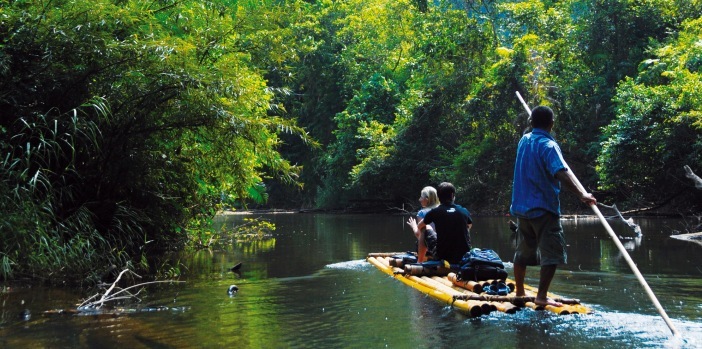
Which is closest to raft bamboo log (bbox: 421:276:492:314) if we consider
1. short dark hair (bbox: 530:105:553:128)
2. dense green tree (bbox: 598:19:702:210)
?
short dark hair (bbox: 530:105:553:128)

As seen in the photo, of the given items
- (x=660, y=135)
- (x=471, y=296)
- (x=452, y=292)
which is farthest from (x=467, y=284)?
(x=660, y=135)

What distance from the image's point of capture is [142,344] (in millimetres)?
5715

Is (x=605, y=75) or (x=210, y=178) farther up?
(x=605, y=75)

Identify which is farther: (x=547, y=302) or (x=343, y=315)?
(x=343, y=315)

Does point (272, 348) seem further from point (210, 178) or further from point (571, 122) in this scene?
point (571, 122)

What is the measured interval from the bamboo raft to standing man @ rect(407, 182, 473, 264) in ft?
0.84

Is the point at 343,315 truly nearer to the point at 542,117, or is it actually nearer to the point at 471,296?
the point at 471,296

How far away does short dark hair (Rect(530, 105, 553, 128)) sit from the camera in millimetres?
6703

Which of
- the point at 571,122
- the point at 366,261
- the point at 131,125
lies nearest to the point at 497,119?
the point at 571,122

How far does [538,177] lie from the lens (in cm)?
650

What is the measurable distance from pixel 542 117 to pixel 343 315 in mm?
2553

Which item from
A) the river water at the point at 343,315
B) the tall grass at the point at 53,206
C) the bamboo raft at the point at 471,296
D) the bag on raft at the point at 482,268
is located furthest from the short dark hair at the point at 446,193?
the tall grass at the point at 53,206

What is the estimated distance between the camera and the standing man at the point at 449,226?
8.48m

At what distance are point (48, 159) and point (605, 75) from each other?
26825 millimetres
